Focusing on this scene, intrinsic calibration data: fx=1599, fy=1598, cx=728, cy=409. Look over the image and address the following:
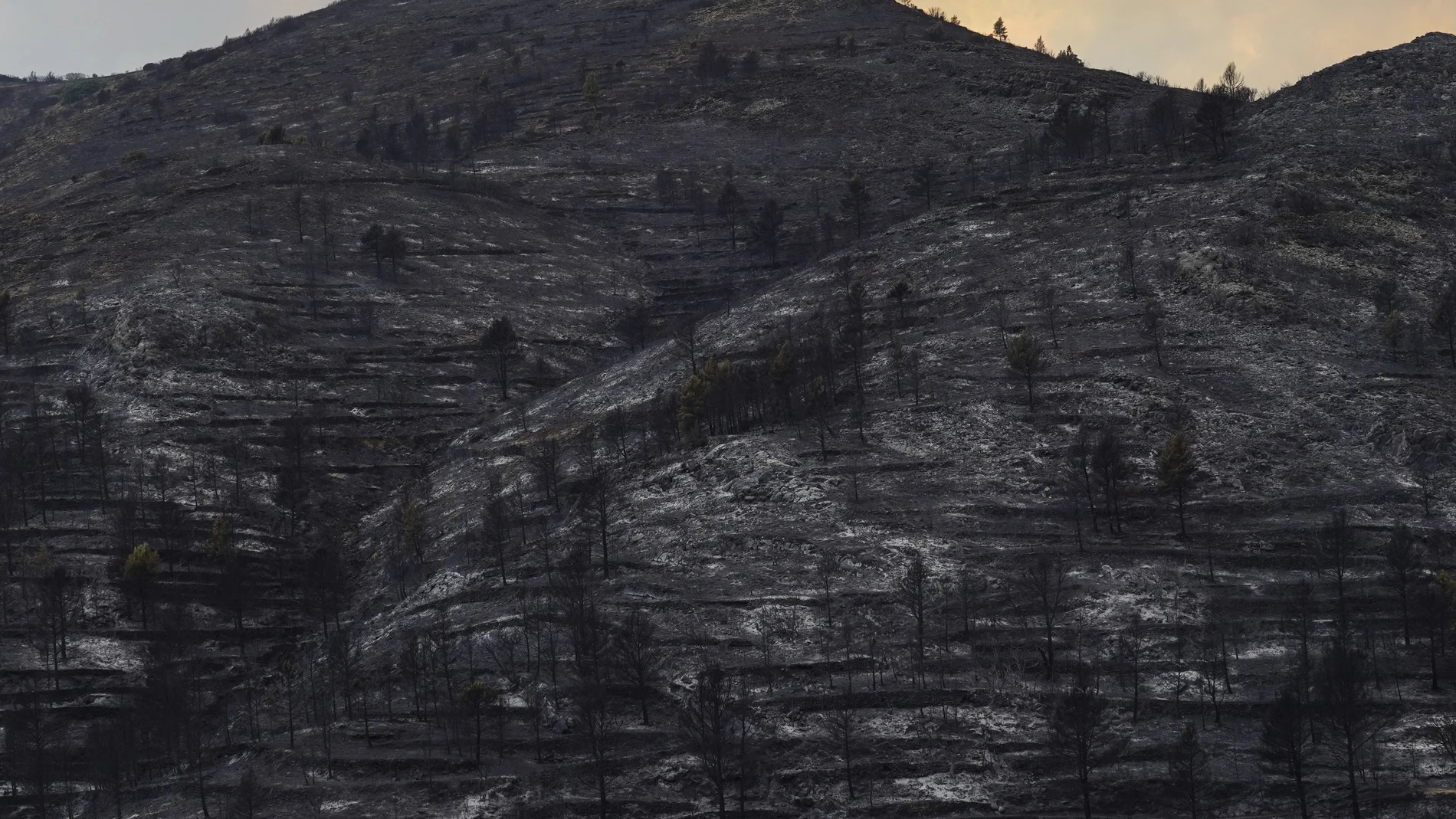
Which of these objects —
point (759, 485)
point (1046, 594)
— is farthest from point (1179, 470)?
point (759, 485)

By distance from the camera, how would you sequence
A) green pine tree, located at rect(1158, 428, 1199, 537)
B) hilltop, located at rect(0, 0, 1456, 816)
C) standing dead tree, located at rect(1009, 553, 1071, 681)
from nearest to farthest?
hilltop, located at rect(0, 0, 1456, 816)
standing dead tree, located at rect(1009, 553, 1071, 681)
green pine tree, located at rect(1158, 428, 1199, 537)

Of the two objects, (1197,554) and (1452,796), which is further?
(1197,554)

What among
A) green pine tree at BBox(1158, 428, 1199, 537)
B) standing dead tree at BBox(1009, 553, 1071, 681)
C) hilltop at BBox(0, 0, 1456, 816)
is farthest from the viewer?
green pine tree at BBox(1158, 428, 1199, 537)

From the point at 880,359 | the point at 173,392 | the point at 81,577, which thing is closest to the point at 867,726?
the point at 880,359

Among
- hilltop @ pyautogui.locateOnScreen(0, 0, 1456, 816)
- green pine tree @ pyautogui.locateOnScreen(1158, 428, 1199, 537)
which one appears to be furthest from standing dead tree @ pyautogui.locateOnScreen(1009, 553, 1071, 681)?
green pine tree @ pyautogui.locateOnScreen(1158, 428, 1199, 537)

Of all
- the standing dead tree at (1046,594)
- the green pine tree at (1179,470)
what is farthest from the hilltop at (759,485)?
the green pine tree at (1179,470)

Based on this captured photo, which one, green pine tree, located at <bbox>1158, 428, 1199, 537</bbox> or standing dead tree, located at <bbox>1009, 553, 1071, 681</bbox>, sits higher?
green pine tree, located at <bbox>1158, 428, 1199, 537</bbox>

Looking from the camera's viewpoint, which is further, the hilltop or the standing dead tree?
the standing dead tree

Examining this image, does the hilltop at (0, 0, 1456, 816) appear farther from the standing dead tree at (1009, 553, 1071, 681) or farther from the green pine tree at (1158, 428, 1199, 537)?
the green pine tree at (1158, 428, 1199, 537)

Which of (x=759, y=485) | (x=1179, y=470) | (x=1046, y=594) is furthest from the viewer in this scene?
(x=759, y=485)

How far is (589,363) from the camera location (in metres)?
149

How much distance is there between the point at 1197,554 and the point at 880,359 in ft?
113

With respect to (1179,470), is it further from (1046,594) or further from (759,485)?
(759,485)

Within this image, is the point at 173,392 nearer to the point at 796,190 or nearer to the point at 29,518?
the point at 29,518
